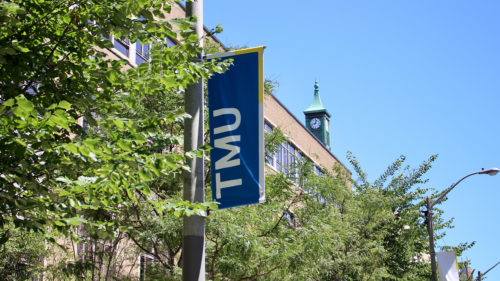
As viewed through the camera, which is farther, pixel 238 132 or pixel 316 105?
pixel 316 105

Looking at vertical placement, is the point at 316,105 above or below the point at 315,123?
above

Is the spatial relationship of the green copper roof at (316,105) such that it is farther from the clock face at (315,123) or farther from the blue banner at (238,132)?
the blue banner at (238,132)

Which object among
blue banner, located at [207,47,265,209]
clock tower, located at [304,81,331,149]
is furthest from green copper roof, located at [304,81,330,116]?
blue banner, located at [207,47,265,209]

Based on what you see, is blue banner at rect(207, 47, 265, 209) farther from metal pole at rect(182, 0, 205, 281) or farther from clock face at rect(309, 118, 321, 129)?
clock face at rect(309, 118, 321, 129)

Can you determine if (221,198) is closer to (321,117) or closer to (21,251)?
(21,251)

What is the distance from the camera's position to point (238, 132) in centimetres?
788

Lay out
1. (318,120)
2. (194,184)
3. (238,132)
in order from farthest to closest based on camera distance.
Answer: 1. (318,120)
2. (238,132)
3. (194,184)

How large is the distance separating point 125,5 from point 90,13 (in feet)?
1.55

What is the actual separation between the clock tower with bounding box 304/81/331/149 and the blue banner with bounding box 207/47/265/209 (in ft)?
248

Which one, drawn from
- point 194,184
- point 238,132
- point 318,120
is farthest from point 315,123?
point 194,184

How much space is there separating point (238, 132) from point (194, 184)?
0.84 meters

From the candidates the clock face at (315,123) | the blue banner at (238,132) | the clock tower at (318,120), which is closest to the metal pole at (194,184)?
the blue banner at (238,132)

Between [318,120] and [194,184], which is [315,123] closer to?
[318,120]

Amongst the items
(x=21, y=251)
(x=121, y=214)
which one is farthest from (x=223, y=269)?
(x=21, y=251)
